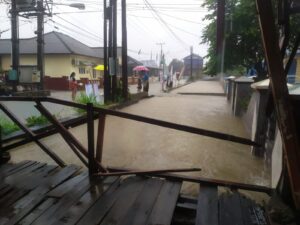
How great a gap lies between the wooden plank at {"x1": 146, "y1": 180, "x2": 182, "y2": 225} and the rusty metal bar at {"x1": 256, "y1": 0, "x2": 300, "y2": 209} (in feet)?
3.73

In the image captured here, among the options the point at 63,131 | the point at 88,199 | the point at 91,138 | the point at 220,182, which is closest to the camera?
the point at 88,199

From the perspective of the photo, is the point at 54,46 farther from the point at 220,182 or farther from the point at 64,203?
the point at 220,182

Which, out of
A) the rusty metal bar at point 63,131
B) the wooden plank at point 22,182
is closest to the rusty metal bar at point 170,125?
the rusty metal bar at point 63,131

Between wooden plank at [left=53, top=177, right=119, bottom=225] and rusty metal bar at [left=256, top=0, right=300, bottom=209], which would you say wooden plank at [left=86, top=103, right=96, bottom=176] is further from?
rusty metal bar at [left=256, top=0, right=300, bottom=209]

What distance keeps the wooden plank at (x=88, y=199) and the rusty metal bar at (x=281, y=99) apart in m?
1.88

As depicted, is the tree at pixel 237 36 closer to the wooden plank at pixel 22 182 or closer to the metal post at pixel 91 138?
the metal post at pixel 91 138

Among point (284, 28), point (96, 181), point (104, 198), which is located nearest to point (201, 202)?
point (104, 198)

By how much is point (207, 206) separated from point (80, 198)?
4.33 feet

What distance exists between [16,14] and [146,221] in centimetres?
2119

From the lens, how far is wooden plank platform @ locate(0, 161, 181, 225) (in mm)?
2814

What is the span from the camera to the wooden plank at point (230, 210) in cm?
275

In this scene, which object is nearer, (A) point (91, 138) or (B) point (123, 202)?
(B) point (123, 202)

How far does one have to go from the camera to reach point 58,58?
113 feet

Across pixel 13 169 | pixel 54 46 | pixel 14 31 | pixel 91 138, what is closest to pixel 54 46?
pixel 54 46
